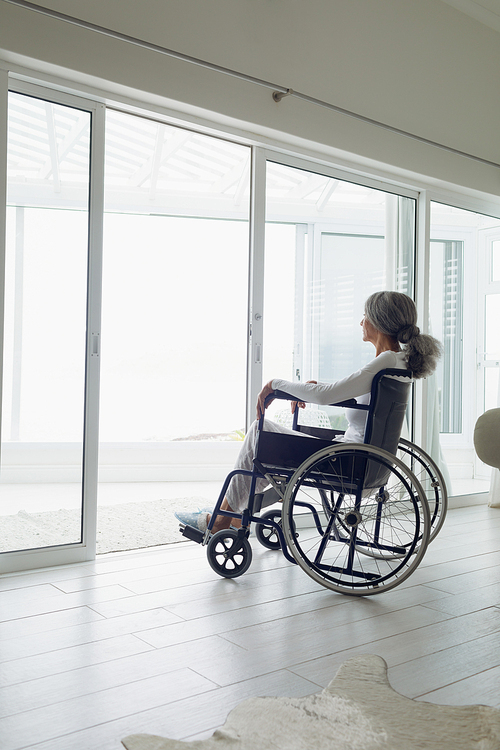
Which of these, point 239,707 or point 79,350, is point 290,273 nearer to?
point 79,350

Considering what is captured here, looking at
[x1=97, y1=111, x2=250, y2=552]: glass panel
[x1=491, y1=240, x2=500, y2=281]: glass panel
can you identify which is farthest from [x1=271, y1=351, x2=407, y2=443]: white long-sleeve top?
[x1=97, y1=111, x2=250, y2=552]: glass panel

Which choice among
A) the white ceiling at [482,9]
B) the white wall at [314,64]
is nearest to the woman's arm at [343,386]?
the white wall at [314,64]

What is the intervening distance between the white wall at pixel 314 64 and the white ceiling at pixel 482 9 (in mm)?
47

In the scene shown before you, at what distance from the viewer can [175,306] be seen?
245 inches

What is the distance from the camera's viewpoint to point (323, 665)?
168cm

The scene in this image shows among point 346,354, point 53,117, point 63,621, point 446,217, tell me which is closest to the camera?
point 63,621

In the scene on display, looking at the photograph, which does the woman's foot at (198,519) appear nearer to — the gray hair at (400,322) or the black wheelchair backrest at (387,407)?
the black wheelchair backrest at (387,407)

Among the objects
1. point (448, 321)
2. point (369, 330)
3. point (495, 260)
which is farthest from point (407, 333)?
point (495, 260)

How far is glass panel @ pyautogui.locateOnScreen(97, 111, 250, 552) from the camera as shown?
207 inches

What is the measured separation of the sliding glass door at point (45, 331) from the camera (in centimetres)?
245

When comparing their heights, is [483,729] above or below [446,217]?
below

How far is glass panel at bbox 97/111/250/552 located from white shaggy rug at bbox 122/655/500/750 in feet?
12.2

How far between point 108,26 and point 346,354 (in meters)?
1.97

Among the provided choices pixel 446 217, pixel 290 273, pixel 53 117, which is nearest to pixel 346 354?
pixel 290 273
